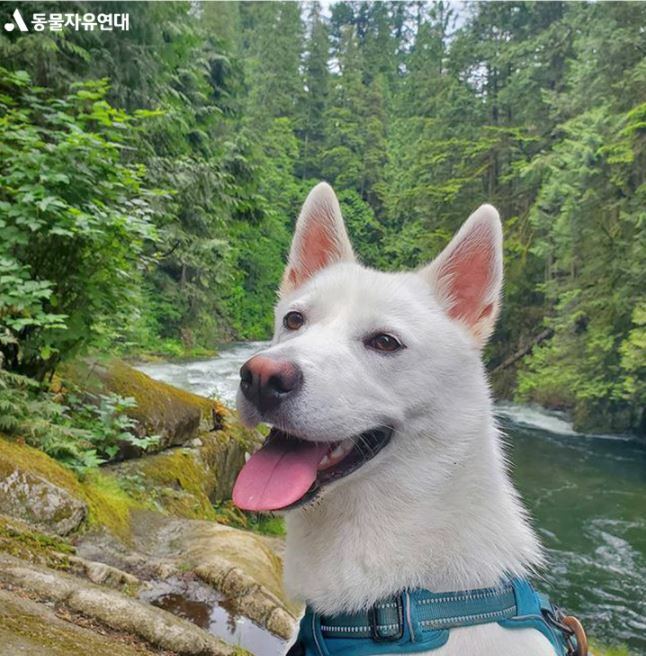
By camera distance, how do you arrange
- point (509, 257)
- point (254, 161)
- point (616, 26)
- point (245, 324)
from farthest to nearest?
point (245, 324) < point (509, 257) < point (616, 26) < point (254, 161)

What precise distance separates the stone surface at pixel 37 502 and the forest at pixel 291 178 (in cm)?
73

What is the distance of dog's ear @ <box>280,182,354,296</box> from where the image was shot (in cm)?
265

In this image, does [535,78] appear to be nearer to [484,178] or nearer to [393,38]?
[484,178]

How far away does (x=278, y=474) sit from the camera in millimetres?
1953

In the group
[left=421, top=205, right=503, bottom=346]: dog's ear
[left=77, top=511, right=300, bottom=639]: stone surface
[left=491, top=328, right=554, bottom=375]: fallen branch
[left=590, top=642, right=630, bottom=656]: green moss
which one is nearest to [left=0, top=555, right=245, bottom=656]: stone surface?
[left=77, top=511, right=300, bottom=639]: stone surface

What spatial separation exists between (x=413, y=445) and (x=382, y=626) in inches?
22.8

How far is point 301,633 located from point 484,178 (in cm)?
2900

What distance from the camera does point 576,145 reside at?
60.4 feet

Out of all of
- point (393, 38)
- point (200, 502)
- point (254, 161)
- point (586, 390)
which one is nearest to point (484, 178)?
point (586, 390)

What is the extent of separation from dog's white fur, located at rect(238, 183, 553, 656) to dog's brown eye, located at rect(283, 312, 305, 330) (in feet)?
0.16

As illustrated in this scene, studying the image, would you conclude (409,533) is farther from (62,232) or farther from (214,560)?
(62,232)

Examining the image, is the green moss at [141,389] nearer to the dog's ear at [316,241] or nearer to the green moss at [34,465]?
the green moss at [34,465]

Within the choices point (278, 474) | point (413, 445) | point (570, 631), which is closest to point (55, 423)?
point (278, 474)

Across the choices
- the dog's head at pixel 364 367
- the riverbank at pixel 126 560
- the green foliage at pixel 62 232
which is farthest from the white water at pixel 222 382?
the dog's head at pixel 364 367
